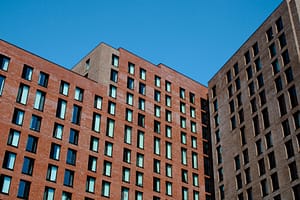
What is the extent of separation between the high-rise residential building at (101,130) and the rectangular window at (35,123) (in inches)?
3.9

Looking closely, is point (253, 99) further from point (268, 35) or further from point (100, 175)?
point (100, 175)

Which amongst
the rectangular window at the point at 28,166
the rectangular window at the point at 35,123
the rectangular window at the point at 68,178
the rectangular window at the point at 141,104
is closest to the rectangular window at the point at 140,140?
the rectangular window at the point at 141,104

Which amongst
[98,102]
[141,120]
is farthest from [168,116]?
[98,102]

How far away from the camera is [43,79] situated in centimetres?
6275

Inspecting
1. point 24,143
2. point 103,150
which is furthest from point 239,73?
point 24,143

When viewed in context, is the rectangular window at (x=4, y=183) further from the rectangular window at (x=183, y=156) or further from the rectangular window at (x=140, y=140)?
the rectangular window at (x=183, y=156)

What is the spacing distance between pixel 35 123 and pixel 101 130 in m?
9.79

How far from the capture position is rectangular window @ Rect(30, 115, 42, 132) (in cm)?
5800

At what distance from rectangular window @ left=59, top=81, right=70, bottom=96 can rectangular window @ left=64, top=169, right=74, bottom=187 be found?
37.6 feet

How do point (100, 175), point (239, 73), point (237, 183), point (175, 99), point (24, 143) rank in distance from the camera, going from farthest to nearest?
point (175, 99), point (239, 73), point (237, 183), point (100, 175), point (24, 143)

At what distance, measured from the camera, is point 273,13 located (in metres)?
68.1

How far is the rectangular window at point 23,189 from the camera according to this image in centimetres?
5293

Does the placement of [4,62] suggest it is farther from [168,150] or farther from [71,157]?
[168,150]

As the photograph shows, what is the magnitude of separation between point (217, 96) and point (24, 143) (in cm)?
3481
